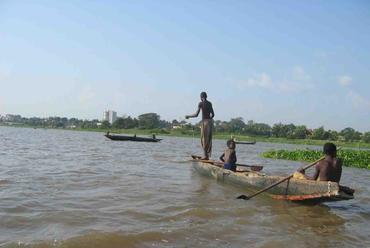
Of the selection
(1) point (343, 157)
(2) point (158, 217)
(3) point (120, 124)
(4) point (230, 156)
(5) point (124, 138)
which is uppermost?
(3) point (120, 124)

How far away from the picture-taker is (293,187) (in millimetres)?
7418

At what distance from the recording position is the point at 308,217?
266 inches

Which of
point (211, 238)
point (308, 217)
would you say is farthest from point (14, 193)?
point (308, 217)

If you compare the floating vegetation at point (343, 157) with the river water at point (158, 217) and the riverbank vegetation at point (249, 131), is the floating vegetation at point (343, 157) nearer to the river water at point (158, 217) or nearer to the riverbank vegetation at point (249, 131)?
the river water at point (158, 217)

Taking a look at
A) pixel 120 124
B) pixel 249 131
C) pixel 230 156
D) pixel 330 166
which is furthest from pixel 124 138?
pixel 249 131

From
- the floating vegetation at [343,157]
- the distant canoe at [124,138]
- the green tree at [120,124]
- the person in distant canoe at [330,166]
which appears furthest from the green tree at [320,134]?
the person in distant canoe at [330,166]

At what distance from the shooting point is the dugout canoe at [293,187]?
638 cm

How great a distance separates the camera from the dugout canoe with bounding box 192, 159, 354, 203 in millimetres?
6375

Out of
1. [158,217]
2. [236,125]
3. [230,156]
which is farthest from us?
[236,125]

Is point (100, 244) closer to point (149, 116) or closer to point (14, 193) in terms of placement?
point (14, 193)

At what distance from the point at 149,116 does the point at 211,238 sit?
339 ft

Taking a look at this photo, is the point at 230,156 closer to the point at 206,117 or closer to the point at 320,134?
the point at 206,117

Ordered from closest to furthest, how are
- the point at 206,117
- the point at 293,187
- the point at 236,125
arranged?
the point at 293,187 → the point at 206,117 → the point at 236,125

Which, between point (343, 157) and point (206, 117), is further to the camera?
point (343, 157)
